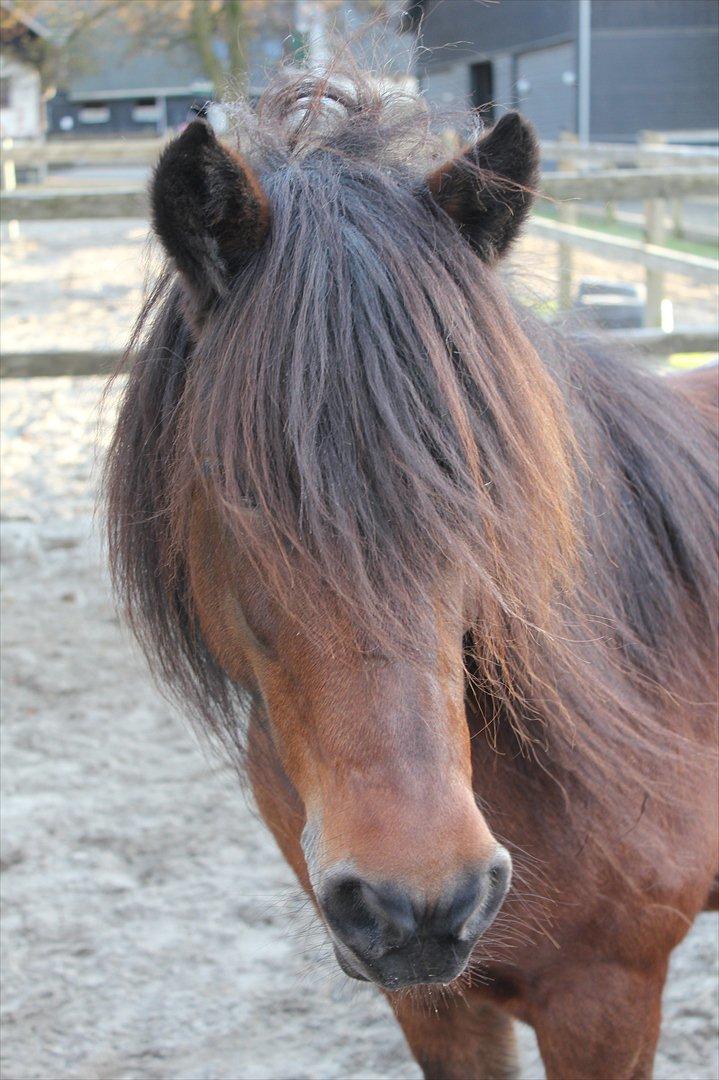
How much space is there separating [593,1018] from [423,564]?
0.80 metres

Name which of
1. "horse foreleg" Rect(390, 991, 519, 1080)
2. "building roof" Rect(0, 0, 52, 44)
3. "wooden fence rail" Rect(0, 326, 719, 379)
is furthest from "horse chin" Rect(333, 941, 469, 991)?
"building roof" Rect(0, 0, 52, 44)

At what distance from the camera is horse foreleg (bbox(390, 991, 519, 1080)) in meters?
1.76

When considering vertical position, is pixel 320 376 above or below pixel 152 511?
above

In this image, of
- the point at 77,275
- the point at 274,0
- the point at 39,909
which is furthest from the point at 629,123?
the point at 39,909

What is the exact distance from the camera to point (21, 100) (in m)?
9.81

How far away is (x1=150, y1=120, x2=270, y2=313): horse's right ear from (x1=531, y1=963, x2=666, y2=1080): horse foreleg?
110 centimetres

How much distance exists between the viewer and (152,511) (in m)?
1.42

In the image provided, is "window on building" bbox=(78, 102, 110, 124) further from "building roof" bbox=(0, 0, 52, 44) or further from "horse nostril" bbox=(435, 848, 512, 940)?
"horse nostril" bbox=(435, 848, 512, 940)

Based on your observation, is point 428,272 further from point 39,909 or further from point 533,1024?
point 39,909

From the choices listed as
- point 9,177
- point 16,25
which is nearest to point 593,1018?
point 16,25

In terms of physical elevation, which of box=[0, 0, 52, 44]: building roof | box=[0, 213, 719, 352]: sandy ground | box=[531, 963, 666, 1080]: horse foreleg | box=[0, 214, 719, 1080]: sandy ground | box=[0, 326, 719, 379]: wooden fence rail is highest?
box=[0, 0, 52, 44]: building roof

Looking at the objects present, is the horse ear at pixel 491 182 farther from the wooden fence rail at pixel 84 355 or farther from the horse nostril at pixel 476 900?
the wooden fence rail at pixel 84 355

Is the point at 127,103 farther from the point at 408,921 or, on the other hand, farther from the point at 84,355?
the point at 408,921

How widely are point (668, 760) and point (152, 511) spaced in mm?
858
